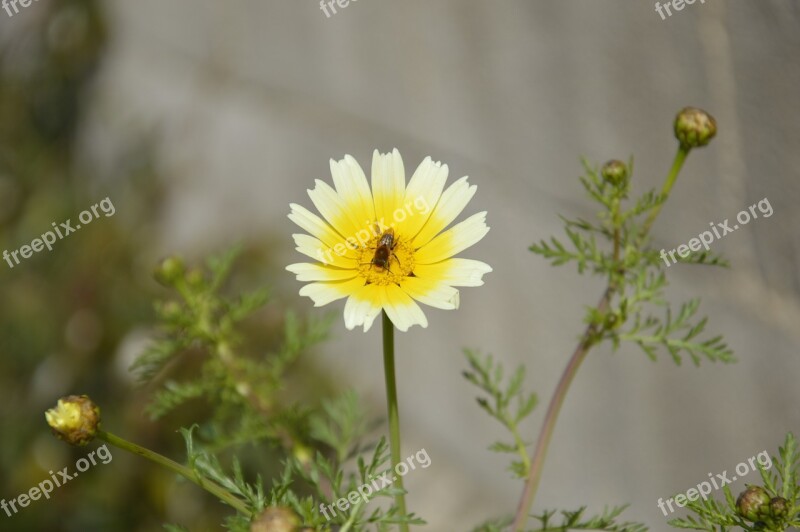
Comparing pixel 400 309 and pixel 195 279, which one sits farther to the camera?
pixel 195 279

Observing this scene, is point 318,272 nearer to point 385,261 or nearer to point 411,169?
point 385,261

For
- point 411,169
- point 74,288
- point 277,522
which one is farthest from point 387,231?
point 74,288

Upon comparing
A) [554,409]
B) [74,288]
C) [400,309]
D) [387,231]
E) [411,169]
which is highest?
[74,288]

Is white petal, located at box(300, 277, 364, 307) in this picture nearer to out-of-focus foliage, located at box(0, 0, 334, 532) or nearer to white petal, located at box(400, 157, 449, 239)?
white petal, located at box(400, 157, 449, 239)

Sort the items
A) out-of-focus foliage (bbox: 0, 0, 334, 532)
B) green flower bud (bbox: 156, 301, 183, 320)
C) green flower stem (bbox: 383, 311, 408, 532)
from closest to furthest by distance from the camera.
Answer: green flower stem (bbox: 383, 311, 408, 532) → green flower bud (bbox: 156, 301, 183, 320) → out-of-focus foliage (bbox: 0, 0, 334, 532)

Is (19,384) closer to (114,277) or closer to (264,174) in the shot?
(114,277)

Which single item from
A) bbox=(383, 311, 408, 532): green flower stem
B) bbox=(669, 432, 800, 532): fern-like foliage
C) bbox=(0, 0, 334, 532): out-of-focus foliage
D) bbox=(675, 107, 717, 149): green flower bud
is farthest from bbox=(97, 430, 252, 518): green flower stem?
bbox=(0, 0, 334, 532): out-of-focus foliage
